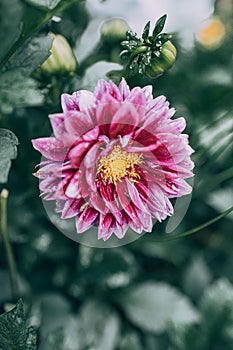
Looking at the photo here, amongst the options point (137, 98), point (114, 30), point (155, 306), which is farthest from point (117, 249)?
point (137, 98)

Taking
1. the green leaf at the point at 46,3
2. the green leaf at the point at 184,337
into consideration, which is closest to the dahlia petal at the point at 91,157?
the green leaf at the point at 46,3

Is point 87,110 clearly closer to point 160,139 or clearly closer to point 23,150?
point 160,139

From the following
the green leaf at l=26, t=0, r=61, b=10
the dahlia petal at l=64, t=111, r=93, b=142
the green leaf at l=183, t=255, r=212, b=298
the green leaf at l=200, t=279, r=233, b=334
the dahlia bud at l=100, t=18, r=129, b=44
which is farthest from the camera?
the green leaf at l=183, t=255, r=212, b=298

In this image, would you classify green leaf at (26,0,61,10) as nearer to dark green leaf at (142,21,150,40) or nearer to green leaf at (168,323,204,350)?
dark green leaf at (142,21,150,40)

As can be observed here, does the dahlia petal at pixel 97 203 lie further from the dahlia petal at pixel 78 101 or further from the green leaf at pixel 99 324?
the green leaf at pixel 99 324

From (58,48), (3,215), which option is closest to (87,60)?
(58,48)

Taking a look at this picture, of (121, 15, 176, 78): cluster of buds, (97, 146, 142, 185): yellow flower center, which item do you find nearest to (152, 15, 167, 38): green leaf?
(121, 15, 176, 78): cluster of buds

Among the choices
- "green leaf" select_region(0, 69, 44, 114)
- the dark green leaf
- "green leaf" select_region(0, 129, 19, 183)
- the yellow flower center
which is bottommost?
the yellow flower center

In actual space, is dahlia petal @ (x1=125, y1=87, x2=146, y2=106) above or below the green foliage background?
above
